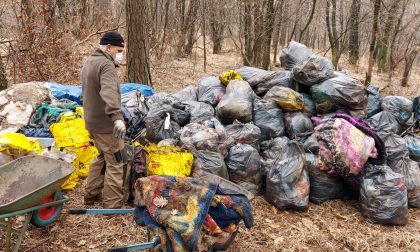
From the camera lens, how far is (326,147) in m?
3.97

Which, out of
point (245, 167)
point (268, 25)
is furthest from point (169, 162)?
point (268, 25)

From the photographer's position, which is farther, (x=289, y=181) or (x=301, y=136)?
(x=301, y=136)

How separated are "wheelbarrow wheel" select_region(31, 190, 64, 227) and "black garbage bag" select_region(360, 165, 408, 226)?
302 cm

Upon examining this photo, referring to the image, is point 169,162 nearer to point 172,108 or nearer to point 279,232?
point 172,108

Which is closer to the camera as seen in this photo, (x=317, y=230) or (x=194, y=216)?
(x=194, y=216)

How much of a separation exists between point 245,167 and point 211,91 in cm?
159

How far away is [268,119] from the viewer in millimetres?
4543

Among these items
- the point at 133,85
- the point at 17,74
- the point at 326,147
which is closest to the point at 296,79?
the point at 326,147

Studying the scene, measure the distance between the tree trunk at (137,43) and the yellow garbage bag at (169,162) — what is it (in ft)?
9.17

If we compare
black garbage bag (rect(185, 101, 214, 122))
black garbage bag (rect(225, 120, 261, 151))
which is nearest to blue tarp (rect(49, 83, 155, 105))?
black garbage bag (rect(185, 101, 214, 122))

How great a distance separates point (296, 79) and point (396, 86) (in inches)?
310

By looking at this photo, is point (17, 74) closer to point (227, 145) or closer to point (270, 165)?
point (227, 145)

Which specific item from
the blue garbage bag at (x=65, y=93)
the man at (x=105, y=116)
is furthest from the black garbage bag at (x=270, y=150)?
the blue garbage bag at (x=65, y=93)

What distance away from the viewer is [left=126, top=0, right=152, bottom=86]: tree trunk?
598cm
